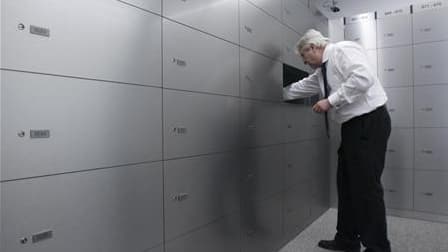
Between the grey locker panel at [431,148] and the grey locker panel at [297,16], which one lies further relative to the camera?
the grey locker panel at [431,148]

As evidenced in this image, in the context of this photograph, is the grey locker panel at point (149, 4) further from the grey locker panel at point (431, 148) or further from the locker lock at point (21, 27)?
the grey locker panel at point (431, 148)

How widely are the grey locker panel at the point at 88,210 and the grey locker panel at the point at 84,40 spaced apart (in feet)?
1.03

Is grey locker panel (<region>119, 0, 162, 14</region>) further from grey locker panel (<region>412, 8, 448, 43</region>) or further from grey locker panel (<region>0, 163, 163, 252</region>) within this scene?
grey locker panel (<region>412, 8, 448, 43</region>)

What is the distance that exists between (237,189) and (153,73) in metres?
0.84

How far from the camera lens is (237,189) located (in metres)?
1.72

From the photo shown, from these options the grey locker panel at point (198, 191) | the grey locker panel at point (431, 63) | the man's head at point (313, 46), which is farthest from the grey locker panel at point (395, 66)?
the grey locker panel at point (198, 191)

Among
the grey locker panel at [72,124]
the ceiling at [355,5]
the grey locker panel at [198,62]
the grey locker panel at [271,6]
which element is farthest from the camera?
the ceiling at [355,5]

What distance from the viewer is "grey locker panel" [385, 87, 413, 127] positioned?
2.91m

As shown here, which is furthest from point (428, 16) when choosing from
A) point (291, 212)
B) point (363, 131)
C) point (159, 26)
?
point (159, 26)

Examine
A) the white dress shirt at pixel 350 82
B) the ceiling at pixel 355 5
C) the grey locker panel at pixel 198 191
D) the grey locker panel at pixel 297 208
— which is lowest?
the grey locker panel at pixel 297 208

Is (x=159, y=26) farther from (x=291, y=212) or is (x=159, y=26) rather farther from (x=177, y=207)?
(x=291, y=212)

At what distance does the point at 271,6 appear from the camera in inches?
82.0

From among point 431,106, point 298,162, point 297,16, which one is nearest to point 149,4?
point 297,16

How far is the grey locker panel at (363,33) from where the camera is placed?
3.06m
